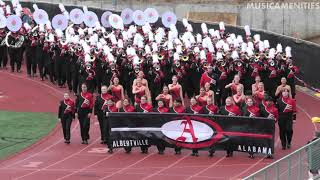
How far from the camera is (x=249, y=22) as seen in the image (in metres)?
33.0

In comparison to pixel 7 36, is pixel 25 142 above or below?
below

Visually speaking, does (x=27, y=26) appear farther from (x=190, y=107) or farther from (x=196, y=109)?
(x=196, y=109)

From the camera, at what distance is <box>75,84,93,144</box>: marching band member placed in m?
19.3

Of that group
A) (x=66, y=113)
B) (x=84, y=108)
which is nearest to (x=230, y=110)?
(x=84, y=108)

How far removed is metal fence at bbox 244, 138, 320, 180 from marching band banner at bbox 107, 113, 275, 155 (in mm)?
3300

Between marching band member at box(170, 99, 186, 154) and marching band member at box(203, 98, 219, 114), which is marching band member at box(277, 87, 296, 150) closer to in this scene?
marching band member at box(203, 98, 219, 114)

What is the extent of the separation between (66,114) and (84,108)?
1.40 feet

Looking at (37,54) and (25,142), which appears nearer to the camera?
(25,142)

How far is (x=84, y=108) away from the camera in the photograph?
759 inches

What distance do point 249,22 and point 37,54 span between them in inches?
383

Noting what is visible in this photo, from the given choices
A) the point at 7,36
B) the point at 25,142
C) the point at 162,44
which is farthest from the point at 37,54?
the point at 25,142

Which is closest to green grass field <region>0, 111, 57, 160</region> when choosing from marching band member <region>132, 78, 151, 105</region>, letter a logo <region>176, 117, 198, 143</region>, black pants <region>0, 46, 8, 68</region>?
marching band member <region>132, 78, 151, 105</region>

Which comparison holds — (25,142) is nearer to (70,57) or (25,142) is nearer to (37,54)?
(70,57)

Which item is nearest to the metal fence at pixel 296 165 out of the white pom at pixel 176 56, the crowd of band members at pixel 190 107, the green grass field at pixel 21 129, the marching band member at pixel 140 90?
the crowd of band members at pixel 190 107
